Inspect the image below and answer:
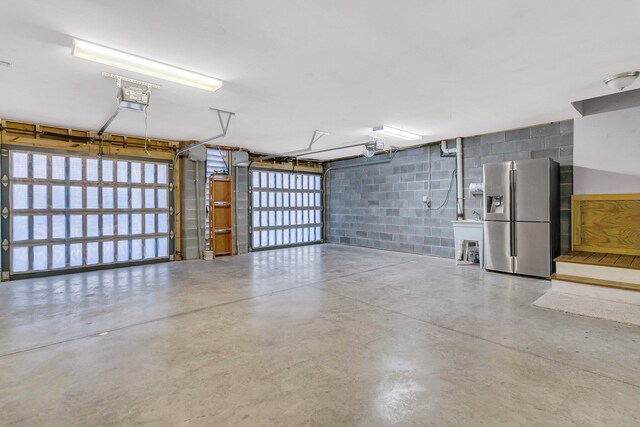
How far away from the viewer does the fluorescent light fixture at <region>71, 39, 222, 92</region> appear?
2654 millimetres

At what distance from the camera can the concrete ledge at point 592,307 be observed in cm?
332

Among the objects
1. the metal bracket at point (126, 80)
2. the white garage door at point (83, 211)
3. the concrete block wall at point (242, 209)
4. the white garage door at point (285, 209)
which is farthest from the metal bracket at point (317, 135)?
the white garage door at point (83, 211)

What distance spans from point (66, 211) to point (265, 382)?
5.56 m

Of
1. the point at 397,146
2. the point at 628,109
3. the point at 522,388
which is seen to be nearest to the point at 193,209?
the point at 397,146

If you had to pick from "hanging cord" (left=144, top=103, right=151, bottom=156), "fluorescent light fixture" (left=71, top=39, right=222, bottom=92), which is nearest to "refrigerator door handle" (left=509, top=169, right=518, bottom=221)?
"fluorescent light fixture" (left=71, top=39, right=222, bottom=92)

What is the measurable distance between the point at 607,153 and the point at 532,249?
1.76m

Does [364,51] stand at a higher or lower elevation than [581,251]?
higher

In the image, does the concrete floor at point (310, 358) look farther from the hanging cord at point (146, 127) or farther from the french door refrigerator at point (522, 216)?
the hanging cord at point (146, 127)

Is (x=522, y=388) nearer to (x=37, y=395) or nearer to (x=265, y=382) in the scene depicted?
(x=265, y=382)

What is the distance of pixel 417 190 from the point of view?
755 centimetres

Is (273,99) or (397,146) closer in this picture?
(273,99)

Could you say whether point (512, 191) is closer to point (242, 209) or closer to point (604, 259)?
point (604, 259)

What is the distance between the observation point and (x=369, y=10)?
7.25 feet

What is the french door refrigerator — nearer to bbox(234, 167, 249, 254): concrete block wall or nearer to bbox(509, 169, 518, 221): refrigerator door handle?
bbox(509, 169, 518, 221): refrigerator door handle
